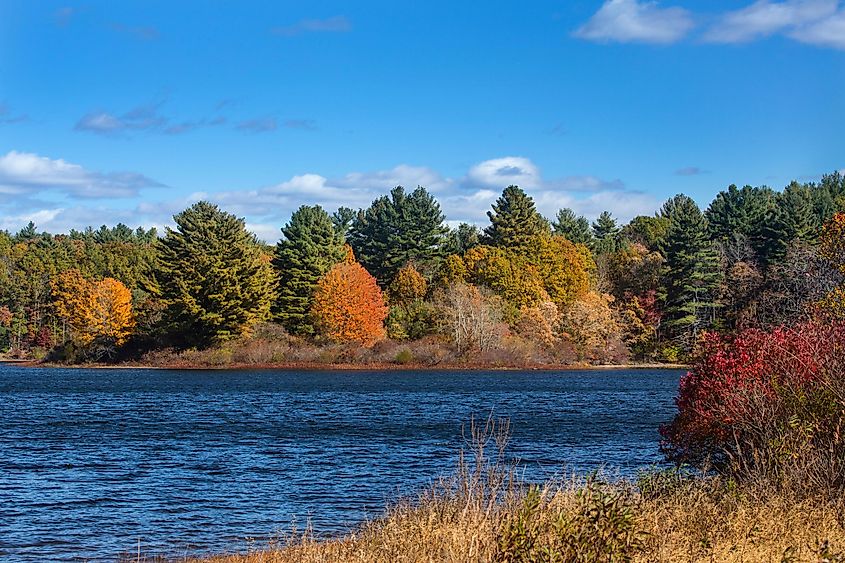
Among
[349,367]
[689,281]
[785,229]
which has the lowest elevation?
[349,367]

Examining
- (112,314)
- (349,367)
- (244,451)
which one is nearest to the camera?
(244,451)

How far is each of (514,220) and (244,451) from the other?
8882 centimetres

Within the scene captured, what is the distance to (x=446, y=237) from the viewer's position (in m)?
125

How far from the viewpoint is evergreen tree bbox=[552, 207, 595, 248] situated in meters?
144

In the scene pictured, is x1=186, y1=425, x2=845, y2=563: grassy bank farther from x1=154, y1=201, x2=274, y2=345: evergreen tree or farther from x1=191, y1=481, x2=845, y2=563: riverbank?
x1=154, y1=201, x2=274, y2=345: evergreen tree

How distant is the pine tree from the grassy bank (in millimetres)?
84507

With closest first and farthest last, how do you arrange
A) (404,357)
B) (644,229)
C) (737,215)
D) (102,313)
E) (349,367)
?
1. (349,367)
2. (404,357)
3. (102,313)
4. (737,215)
5. (644,229)

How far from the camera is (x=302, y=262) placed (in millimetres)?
102312

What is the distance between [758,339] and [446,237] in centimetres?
10555

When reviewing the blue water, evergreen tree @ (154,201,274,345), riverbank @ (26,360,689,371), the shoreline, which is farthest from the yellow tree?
the blue water

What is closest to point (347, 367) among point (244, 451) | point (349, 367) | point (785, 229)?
point (349, 367)

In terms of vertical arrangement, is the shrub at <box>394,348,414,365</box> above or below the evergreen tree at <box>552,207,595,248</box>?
below

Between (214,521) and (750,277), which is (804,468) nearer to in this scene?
(214,521)

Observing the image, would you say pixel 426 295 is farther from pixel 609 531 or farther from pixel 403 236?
pixel 609 531
